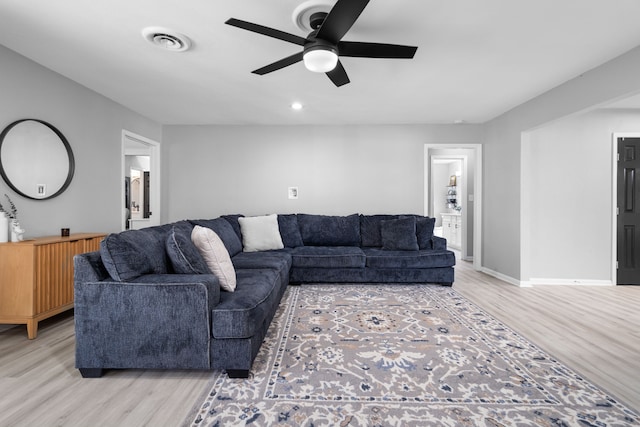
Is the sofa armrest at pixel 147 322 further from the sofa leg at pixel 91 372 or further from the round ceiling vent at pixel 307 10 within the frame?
the round ceiling vent at pixel 307 10

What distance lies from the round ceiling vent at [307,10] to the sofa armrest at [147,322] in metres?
1.90

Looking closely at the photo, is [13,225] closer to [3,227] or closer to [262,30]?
[3,227]

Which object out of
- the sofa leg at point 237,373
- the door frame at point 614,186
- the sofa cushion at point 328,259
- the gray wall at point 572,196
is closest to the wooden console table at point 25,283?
the sofa leg at point 237,373

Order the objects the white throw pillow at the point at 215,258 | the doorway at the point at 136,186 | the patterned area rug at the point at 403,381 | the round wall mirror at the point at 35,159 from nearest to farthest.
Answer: the patterned area rug at the point at 403,381, the white throw pillow at the point at 215,258, the round wall mirror at the point at 35,159, the doorway at the point at 136,186

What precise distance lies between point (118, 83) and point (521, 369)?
4.55 m

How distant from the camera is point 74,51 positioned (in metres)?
2.65

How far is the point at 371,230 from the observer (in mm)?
4688

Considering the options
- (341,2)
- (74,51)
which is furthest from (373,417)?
(74,51)

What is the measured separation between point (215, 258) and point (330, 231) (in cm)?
264

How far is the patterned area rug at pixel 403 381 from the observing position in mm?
1523

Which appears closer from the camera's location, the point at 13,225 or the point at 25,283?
the point at 25,283

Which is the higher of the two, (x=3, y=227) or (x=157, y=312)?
(x=3, y=227)

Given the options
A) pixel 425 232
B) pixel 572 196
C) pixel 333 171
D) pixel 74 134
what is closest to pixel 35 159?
pixel 74 134

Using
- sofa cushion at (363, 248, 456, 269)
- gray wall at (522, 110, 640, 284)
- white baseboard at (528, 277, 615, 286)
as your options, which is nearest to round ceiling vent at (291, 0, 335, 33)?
sofa cushion at (363, 248, 456, 269)
